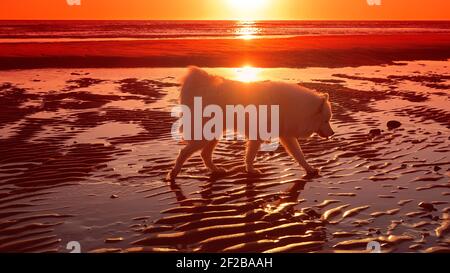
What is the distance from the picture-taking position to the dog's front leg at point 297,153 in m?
8.28

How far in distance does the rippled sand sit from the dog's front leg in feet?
0.85

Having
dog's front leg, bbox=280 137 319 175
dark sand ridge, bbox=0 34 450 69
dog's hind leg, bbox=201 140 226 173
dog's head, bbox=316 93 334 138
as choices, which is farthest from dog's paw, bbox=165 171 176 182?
dark sand ridge, bbox=0 34 450 69

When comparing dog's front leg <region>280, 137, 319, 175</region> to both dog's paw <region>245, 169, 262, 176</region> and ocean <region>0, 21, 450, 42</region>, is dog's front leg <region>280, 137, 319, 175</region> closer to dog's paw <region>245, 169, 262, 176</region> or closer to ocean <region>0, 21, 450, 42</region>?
dog's paw <region>245, 169, 262, 176</region>

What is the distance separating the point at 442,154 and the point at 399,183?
220 centimetres

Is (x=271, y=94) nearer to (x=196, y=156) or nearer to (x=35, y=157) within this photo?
(x=196, y=156)

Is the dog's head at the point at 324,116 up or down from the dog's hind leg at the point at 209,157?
up

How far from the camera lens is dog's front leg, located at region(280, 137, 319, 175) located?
27.2 feet

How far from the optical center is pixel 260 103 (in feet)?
26.4

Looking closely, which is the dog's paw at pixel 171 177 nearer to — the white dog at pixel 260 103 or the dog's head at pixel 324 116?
the white dog at pixel 260 103

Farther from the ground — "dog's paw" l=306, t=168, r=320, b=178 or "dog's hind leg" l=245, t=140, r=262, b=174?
"dog's hind leg" l=245, t=140, r=262, b=174

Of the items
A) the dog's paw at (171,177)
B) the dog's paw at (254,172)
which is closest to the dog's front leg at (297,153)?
Answer: the dog's paw at (254,172)

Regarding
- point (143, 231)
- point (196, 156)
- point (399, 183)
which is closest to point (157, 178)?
point (196, 156)

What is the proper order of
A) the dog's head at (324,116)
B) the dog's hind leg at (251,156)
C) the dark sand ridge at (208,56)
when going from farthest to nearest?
the dark sand ridge at (208,56)
the dog's head at (324,116)
the dog's hind leg at (251,156)
